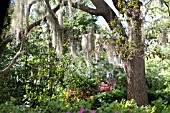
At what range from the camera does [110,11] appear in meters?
6.51

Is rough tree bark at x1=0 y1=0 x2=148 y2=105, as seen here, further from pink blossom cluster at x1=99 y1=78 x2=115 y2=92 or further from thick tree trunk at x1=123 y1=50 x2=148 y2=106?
pink blossom cluster at x1=99 y1=78 x2=115 y2=92

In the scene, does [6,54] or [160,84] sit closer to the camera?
[6,54]

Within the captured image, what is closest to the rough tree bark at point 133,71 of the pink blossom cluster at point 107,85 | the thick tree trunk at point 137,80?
the thick tree trunk at point 137,80

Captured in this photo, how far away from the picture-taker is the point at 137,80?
6.54m

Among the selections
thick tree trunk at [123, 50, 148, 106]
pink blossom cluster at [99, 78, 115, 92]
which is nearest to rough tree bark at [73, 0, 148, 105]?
thick tree trunk at [123, 50, 148, 106]

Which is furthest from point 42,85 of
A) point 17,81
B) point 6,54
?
point 6,54

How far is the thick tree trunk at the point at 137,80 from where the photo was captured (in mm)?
6461

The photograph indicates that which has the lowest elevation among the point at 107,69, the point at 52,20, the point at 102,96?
the point at 102,96

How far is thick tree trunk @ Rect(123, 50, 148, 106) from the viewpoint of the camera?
21.2 feet

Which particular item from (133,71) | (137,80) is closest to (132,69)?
(133,71)

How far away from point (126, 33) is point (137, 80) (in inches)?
50.5

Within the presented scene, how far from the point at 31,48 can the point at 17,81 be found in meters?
0.84

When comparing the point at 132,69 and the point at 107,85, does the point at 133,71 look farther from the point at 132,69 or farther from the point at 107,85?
the point at 107,85

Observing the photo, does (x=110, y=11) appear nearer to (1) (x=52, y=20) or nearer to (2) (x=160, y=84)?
(1) (x=52, y=20)
